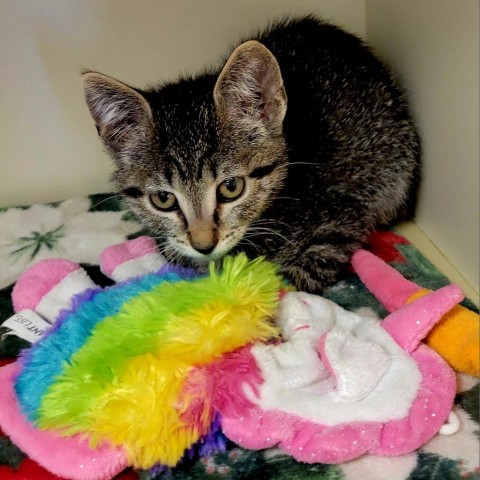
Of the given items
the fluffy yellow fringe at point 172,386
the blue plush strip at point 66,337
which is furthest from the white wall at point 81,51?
the fluffy yellow fringe at point 172,386

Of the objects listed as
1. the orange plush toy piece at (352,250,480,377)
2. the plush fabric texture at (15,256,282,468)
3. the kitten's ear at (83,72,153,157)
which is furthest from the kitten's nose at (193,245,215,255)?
the orange plush toy piece at (352,250,480,377)

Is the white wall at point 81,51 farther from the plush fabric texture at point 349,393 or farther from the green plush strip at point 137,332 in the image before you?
the plush fabric texture at point 349,393

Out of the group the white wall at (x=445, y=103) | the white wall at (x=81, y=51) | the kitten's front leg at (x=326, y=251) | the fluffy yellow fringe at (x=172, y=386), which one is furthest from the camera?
the white wall at (x=81, y=51)

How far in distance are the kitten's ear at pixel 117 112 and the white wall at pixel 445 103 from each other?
53 centimetres

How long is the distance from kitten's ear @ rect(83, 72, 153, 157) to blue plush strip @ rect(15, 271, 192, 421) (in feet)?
0.96

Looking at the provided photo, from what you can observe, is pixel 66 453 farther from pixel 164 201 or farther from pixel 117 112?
pixel 117 112

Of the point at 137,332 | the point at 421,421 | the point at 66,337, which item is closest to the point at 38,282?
the point at 66,337

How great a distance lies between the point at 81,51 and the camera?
1567 mm

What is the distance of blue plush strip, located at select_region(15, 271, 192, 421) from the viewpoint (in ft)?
3.24

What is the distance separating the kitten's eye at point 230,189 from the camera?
1.20m

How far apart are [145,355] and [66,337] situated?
157mm

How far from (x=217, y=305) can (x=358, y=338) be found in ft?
0.73

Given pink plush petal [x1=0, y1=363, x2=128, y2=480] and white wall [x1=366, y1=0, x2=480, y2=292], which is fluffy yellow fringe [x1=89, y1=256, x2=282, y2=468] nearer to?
pink plush petal [x1=0, y1=363, x2=128, y2=480]

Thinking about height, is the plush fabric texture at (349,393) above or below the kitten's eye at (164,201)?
below
